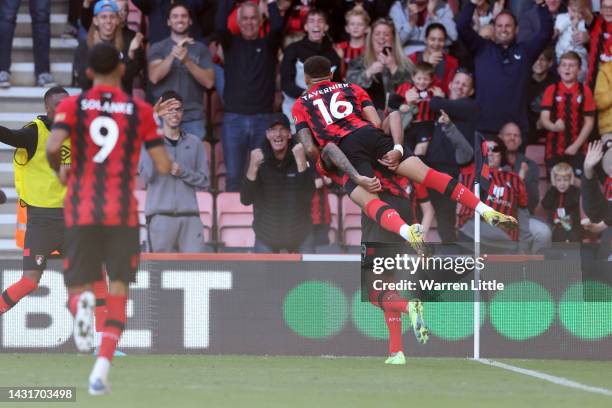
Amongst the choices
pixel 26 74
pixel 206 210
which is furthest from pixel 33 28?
pixel 206 210

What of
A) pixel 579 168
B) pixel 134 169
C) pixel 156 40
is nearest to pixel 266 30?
pixel 156 40

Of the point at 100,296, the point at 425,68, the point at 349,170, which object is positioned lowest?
the point at 100,296

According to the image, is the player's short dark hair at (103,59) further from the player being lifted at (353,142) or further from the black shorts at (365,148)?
the black shorts at (365,148)

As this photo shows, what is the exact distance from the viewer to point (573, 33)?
48.6 feet

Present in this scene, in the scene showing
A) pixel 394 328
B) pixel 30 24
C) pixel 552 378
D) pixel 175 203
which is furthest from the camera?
pixel 30 24

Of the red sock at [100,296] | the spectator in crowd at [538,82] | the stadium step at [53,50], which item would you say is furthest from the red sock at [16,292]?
the spectator in crowd at [538,82]

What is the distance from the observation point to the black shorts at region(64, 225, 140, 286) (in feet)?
24.3

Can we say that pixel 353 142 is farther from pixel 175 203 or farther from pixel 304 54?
pixel 304 54

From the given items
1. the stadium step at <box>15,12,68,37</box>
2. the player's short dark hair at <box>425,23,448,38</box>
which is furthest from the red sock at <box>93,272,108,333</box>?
the stadium step at <box>15,12,68,37</box>

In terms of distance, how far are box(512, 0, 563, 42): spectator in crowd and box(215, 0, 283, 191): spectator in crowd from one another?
2.99 m

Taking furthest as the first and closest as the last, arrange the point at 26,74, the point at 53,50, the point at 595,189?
1. the point at 53,50
2. the point at 26,74
3. the point at 595,189

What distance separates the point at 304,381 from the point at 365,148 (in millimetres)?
2147

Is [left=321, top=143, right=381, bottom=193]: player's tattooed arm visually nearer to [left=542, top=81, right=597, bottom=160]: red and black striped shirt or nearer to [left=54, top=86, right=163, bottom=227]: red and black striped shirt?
[left=54, top=86, right=163, bottom=227]: red and black striped shirt

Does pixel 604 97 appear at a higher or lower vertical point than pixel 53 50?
lower
